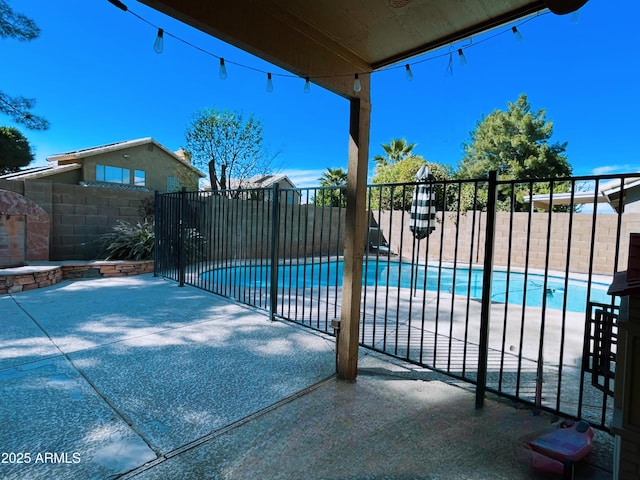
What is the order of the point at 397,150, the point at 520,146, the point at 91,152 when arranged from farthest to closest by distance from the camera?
the point at 397,150 → the point at 520,146 → the point at 91,152

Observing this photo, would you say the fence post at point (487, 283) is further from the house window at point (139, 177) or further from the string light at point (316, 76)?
the house window at point (139, 177)

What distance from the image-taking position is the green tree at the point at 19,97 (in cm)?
586

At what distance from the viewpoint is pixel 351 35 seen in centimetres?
215

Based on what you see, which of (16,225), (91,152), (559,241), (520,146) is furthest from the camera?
(520,146)

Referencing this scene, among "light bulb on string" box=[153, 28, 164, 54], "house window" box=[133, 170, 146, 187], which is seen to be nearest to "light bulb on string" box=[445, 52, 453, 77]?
"light bulb on string" box=[153, 28, 164, 54]

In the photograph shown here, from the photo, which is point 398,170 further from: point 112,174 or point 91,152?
point 91,152

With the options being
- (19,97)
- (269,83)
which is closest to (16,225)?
(19,97)

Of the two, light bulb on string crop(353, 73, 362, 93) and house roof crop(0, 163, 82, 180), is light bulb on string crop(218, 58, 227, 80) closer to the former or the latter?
light bulb on string crop(353, 73, 362, 93)

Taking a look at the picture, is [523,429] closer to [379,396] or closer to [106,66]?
[379,396]

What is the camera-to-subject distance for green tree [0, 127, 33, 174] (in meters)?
13.2

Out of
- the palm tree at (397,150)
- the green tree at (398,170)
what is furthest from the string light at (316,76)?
the palm tree at (397,150)

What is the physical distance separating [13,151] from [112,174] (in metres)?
3.64

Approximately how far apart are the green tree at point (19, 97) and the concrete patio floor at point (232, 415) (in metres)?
5.59

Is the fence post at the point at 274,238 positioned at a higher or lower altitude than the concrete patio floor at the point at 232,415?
higher
